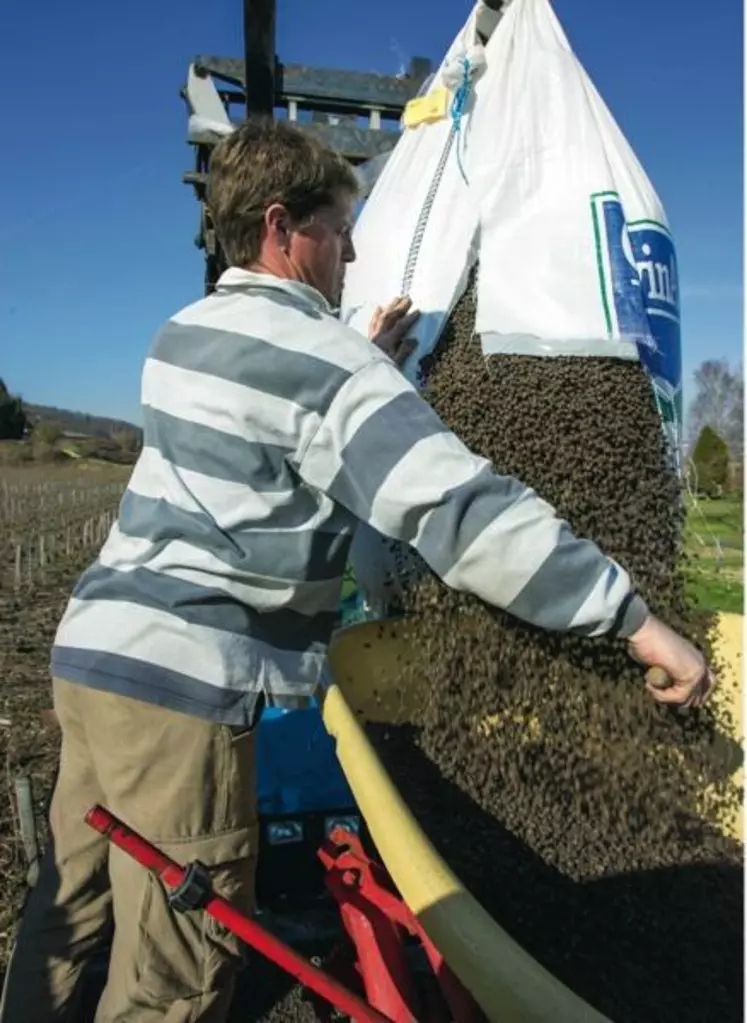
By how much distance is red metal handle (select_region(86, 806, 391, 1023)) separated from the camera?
1.23 m

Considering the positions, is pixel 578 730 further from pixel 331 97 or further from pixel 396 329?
pixel 331 97

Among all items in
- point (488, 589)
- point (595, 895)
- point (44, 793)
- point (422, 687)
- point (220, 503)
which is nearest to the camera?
point (488, 589)

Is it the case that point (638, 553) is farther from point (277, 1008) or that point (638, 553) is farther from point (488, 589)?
point (277, 1008)

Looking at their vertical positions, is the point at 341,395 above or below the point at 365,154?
below

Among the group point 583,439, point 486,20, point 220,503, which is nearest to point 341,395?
point 220,503

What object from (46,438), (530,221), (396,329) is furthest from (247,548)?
(46,438)

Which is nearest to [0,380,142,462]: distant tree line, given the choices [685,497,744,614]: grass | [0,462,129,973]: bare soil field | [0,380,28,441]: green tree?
[0,380,28,441]: green tree

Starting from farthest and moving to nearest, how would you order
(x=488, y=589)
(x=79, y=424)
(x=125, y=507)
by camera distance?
(x=79, y=424)
(x=125, y=507)
(x=488, y=589)

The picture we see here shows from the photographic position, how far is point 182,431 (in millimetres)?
1369

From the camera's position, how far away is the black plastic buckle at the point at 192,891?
4.09ft

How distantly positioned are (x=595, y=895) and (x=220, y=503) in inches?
42.3

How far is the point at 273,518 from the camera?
1343 millimetres

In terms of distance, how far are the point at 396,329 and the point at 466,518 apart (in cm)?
83

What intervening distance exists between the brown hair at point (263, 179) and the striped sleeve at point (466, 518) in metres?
0.39
